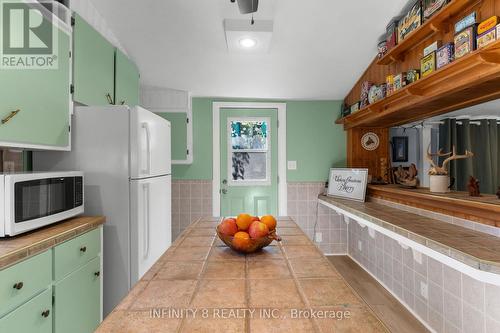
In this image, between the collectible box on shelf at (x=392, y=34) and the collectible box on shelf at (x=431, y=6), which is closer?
the collectible box on shelf at (x=431, y=6)

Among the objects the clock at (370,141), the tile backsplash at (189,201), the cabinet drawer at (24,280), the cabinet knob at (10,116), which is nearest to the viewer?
the cabinet drawer at (24,280)

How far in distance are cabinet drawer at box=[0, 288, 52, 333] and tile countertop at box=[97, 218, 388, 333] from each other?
758 millimetres

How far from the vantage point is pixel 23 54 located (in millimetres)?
1677

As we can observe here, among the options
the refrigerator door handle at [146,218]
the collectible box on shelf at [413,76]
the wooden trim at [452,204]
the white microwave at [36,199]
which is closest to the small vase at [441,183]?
the wooden trim at [452,204]

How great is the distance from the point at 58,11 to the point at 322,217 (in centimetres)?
331

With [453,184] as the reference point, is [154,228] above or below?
below

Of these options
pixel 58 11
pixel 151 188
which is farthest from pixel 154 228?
pixel 58 11

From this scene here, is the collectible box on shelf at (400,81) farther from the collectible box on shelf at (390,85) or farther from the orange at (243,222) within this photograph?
the orange at (243,222)

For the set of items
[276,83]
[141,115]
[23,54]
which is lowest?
[141,115]

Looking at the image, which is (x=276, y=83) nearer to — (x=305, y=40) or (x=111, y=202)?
(x=305, y=40)

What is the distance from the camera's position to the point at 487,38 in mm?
1488

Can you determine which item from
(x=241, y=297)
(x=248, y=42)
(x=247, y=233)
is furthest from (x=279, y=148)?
(x=241, y=297)

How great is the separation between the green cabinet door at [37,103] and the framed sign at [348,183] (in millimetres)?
2709

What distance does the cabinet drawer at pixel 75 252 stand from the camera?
1.53 m
